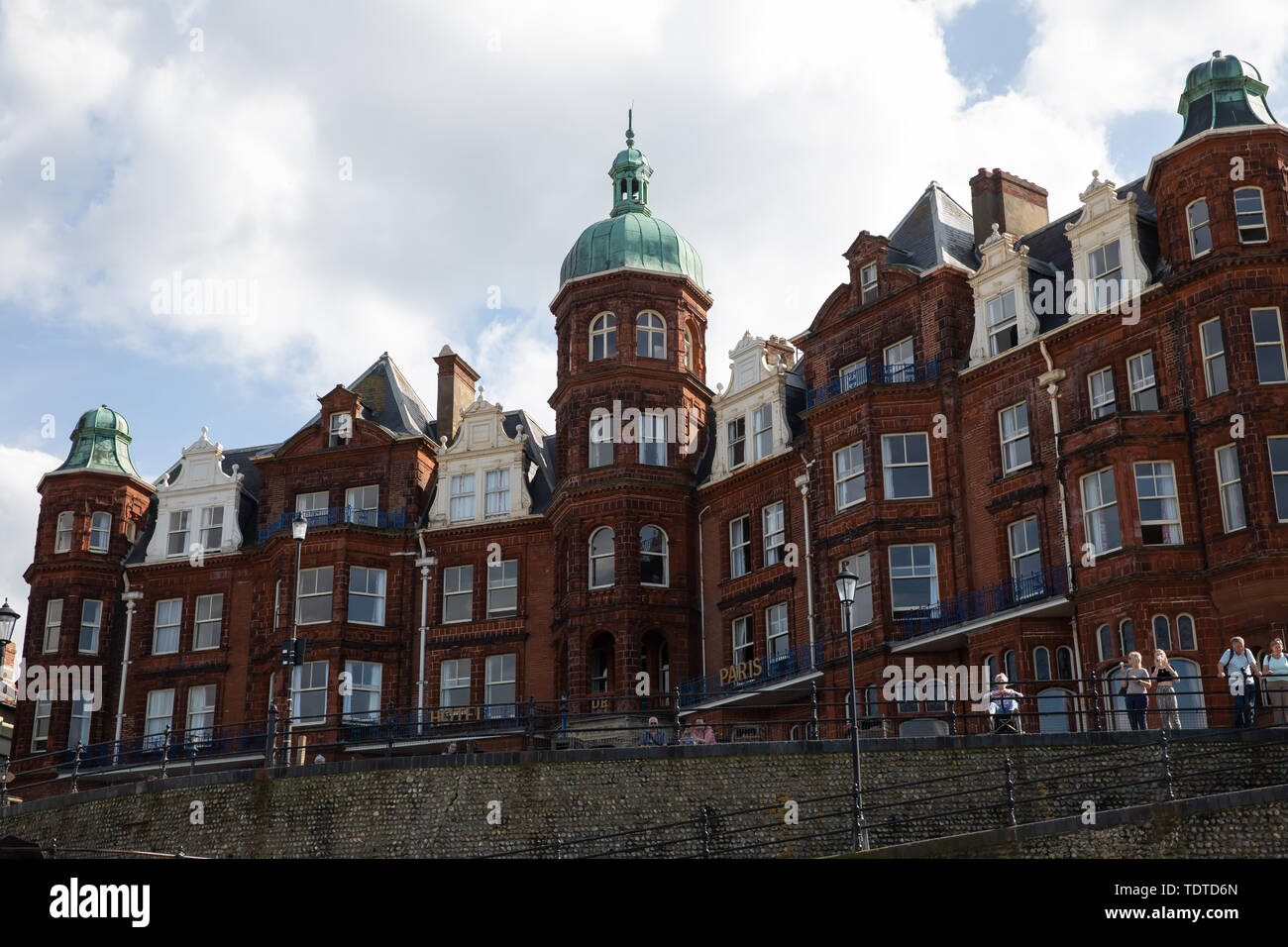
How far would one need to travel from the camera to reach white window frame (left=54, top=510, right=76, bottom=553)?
57.2 metres

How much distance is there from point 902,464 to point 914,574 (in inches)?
124

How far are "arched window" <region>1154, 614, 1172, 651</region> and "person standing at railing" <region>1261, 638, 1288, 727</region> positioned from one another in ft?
12.7

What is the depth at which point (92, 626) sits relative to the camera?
56219 mm

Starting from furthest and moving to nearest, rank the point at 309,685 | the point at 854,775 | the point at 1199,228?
the point at 309,685 < the point at 1199,228 < the point at 854,775

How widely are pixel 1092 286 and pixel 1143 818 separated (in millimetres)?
20034

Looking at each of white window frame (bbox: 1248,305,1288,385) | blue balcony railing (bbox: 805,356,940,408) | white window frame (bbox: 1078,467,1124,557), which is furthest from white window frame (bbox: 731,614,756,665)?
white window frame (bbox: 1248,305,1288,385)

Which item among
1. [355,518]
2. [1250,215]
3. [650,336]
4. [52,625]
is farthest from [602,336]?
[52,625]

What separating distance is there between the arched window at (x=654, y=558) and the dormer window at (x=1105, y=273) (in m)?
15.6

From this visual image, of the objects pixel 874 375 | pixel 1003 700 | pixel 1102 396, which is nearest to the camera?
pixel 1003 700

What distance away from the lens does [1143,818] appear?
23.8m

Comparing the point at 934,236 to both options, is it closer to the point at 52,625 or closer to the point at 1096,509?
the point at 1096,509

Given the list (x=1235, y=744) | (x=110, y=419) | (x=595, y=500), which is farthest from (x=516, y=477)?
(x=1235, y=744)

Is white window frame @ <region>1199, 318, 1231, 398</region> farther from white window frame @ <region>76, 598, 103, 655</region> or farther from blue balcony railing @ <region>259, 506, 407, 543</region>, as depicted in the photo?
white window frame @ <region>76, 598, 103, 655</region>
